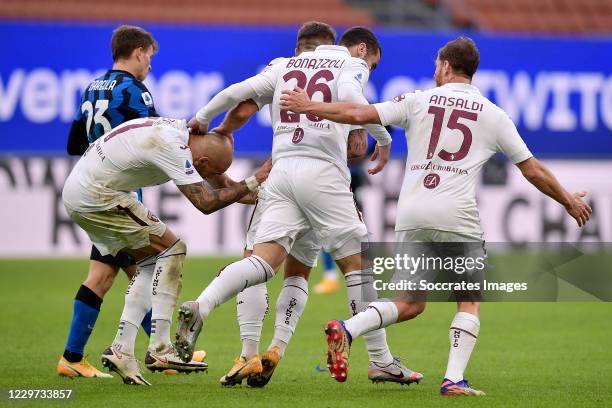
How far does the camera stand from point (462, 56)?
6977 mm

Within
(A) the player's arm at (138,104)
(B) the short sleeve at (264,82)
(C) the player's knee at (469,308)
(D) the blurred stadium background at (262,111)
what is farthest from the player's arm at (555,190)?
(D) the blurred stadium background at (262,111)

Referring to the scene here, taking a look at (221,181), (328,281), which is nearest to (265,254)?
(221,181)

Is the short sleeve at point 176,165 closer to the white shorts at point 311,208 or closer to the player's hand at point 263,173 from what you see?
the player's hand at point 263,173

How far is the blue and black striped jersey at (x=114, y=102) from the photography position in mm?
7930

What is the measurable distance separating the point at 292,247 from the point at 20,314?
5046 mm

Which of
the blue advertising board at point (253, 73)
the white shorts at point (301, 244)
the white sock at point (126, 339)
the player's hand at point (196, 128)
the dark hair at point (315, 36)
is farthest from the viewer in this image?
the blue advertising board at point (253, 73)

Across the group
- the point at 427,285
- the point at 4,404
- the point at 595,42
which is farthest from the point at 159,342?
the point at 595,42

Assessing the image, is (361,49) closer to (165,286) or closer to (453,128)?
(453,128)

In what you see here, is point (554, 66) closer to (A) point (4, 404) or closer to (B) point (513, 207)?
(B) point (513, 207)

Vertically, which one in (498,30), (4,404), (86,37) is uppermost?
(498,30)

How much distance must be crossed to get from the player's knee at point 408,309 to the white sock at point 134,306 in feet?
5.67

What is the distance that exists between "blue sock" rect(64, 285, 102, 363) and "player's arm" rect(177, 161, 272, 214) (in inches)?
48.1

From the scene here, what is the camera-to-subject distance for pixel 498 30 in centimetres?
2164

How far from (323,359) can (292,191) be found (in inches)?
80.9
